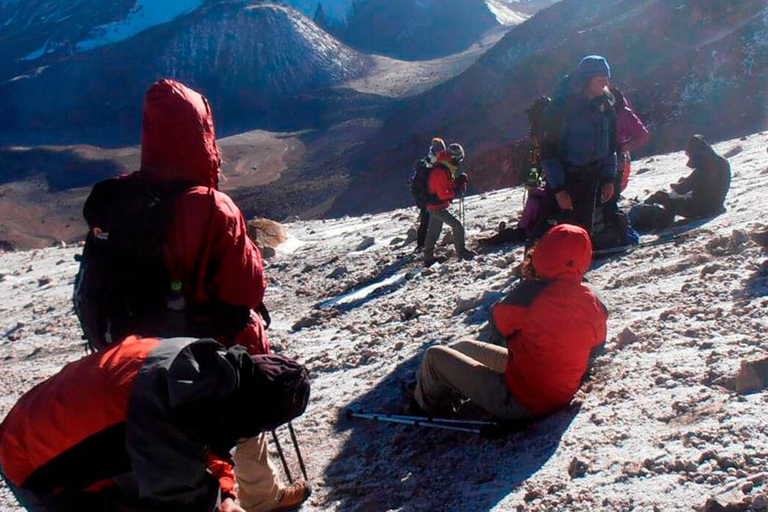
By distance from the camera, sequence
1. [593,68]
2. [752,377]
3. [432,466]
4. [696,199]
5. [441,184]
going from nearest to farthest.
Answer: [752,377] < [432,466] < [593,68] < [696,199] < [441,184]

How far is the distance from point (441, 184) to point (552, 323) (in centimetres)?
508

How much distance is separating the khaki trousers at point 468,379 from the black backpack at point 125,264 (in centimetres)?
169

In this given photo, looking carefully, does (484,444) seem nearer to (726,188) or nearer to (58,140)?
(726,188)

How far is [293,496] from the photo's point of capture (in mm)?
3557

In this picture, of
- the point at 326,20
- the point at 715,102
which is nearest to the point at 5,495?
the point at 715,102

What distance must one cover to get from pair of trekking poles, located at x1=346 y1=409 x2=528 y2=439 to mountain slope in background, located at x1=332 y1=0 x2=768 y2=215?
69.5 feet

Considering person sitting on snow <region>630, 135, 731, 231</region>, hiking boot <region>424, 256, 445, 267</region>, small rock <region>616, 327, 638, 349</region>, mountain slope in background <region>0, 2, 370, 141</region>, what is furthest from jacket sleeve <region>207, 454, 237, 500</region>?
mountain slope in background <region>0, 2, 370, 141</region>

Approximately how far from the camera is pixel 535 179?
7.51m

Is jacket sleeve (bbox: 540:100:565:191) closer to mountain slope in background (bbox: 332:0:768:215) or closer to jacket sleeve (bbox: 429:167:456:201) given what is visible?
jacket sleeve (bbox: 429:167:456:201)

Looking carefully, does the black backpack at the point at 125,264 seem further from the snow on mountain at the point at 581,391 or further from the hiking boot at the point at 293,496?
the snow on mountain at the point at 581,391

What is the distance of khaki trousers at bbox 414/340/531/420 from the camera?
12.3 ft

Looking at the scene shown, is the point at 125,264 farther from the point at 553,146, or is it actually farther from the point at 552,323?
the point at 553,146

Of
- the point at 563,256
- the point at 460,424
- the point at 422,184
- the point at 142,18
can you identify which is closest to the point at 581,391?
the point at 460,424

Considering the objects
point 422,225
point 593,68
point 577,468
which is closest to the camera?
point 577,468
